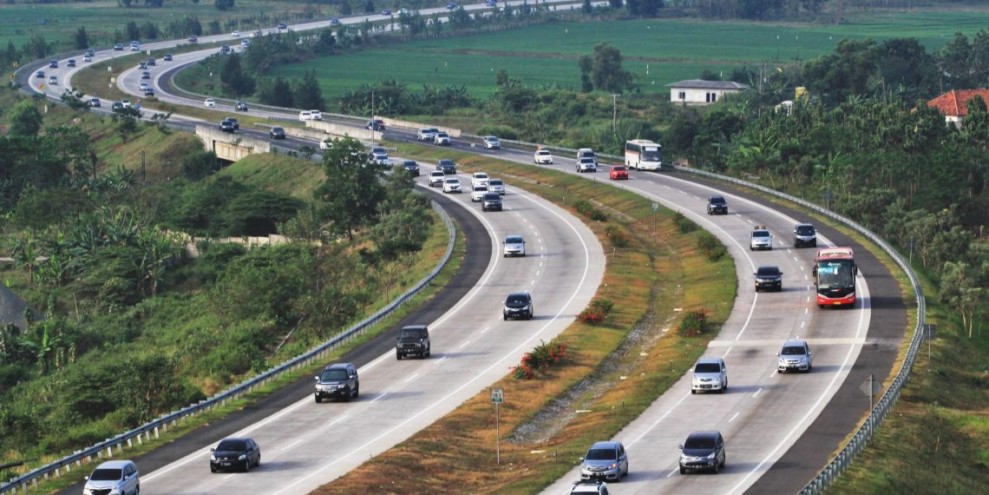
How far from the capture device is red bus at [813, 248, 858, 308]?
299 feet

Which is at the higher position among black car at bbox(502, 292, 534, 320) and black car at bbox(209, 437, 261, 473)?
black car at bbox(209, 437, 261, 473)

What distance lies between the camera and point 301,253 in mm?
128500

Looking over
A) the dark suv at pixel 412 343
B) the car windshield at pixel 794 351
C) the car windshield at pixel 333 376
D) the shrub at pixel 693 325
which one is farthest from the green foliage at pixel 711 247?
the car windshield at pixel 333 376

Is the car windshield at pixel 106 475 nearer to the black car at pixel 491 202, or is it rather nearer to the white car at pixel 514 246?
the white car at pixel 514 246

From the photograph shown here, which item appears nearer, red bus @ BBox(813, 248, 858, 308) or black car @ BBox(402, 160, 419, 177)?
red bus @ BBox(813, 248, 858, 308)

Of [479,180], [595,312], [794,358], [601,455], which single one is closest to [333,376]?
[601,455]

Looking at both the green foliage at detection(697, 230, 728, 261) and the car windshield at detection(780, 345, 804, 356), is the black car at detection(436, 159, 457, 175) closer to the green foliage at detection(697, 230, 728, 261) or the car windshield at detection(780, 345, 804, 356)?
the green foliage at detection(697, 230, 728, 261)

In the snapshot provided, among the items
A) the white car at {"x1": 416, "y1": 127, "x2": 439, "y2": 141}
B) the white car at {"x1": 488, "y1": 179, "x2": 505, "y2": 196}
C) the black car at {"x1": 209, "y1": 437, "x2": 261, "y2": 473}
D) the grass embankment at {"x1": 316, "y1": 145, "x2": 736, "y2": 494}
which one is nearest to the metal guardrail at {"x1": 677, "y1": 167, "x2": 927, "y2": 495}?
the grass embankment at {"x1": 316, "y1": 145, "x2": 736, "y2": 494}

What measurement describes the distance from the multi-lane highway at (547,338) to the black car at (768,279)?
0.73m

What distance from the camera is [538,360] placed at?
81.3 metres

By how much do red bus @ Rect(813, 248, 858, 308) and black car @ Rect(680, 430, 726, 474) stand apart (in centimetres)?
3383

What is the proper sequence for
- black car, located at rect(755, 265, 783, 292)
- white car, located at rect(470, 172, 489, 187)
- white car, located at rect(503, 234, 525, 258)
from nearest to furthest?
black car, located at rect(755, 265, 783, 292), white car, located at rect(503, 234, 525, 258), white car, located at rect(470, 172, 489, 187)

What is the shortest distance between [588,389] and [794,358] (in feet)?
31.7

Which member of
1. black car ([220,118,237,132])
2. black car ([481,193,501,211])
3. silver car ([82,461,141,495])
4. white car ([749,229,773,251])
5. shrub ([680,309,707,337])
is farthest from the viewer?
black car ([220,118,237,132])
